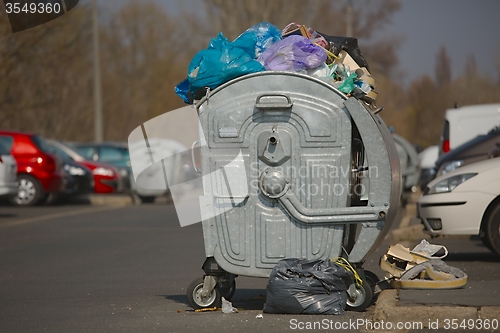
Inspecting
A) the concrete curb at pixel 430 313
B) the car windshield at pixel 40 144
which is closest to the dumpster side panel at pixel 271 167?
the concrete curb at pixel 430 313

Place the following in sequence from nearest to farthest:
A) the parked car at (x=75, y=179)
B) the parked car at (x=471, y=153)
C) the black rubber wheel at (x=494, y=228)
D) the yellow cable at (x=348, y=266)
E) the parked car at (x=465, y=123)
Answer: the yellow cable at (x=348, y=266)
the black rubber wheel at (x=494, y=228)
the parked car at (x=471, y=153)
the parked car at (x=465, y=123)
the parked car at (x=75, y=179)

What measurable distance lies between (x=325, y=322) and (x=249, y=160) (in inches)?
54.8

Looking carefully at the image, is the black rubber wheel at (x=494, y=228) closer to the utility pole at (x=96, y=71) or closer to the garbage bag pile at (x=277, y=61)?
the garbage bag pile at (x=277, y=61)

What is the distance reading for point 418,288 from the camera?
7.31 m

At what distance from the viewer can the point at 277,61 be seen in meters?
6.96

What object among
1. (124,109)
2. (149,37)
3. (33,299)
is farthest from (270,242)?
(149,37)

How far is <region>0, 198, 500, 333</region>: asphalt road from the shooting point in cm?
660

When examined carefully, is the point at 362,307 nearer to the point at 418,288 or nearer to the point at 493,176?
the point at 418,288

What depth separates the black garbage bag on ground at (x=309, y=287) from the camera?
6523mm

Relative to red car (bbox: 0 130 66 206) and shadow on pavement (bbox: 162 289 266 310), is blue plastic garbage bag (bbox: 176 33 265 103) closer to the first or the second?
shadow on pavement (bbox: 162 289 266 310)

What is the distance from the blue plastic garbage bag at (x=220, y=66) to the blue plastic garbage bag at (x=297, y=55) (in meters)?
0.16

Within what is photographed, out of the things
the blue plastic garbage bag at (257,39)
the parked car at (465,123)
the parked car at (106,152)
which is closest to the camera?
the blue plastic garbage bag at (257,39)

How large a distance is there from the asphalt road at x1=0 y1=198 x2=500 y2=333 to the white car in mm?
382

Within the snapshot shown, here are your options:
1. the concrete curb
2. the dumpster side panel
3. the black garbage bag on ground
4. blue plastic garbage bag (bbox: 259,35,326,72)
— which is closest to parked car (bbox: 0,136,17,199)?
the dumpster side panel
